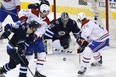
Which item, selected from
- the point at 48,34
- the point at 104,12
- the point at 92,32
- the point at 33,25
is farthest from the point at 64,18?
the point at 104,12

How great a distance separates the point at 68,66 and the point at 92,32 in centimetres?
67

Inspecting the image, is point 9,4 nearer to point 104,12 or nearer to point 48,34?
point 48,34

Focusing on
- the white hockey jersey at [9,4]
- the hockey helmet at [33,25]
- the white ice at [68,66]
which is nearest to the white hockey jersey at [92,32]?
the white ice at [68,66]

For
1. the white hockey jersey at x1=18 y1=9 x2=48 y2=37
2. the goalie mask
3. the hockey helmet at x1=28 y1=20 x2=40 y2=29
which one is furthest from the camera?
the goalie mask

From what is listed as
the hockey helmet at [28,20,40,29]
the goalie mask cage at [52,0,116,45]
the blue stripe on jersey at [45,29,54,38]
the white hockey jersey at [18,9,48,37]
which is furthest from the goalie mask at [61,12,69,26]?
the goalie mask cage at [52,0,116,45]

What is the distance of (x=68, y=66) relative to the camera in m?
4.80

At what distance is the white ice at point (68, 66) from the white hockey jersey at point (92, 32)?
16.0 inches

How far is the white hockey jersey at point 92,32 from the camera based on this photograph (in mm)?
4230

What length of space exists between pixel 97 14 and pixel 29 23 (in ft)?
8.78

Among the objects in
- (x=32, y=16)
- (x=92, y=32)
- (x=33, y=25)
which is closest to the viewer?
(x=33, y=25)

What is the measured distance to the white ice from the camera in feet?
14.3

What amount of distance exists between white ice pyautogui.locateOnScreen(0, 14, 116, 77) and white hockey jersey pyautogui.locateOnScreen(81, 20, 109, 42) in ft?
1.34

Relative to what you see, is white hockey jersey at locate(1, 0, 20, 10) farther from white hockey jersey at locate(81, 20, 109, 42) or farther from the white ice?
white hockey jersey at locate(81, 20, 109, 42)

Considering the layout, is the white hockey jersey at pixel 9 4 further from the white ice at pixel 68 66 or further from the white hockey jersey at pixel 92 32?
the white hockey jersey at pixel 92 32
